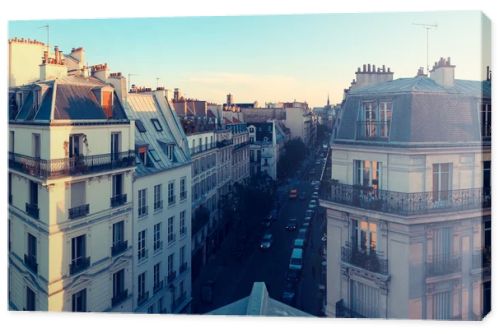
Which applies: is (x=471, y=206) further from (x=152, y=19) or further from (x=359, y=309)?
(x=152, y=19)

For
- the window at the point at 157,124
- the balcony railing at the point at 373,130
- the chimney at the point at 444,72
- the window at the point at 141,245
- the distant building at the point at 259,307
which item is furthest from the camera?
the window at the point at 157,124

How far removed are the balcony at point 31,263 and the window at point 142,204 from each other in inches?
54.1

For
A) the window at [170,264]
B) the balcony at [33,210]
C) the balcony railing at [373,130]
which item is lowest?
the window at [170,264]

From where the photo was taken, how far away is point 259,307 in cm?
671

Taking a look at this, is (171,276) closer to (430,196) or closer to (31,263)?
(31,263)

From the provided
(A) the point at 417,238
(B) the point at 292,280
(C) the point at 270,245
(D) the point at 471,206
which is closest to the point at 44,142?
(C) the point at 270,245

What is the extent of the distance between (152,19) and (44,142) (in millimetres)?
1968

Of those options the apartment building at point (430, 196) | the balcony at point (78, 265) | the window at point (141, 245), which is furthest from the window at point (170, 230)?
the apartment building at point (430, 196)

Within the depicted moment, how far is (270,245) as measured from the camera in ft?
23.0

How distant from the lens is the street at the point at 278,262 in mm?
6910

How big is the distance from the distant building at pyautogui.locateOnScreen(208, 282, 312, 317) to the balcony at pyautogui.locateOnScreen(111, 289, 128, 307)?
47.1 inches

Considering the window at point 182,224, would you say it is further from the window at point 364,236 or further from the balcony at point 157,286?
the window at point 364,236

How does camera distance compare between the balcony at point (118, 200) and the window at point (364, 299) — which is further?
the balcony at point (118, 200)

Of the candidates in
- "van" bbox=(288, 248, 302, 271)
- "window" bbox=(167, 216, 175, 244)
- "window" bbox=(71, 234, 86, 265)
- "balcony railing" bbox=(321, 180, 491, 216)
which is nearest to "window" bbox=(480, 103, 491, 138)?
"balcony railing" bbox=(321, 180, 491, 216)
